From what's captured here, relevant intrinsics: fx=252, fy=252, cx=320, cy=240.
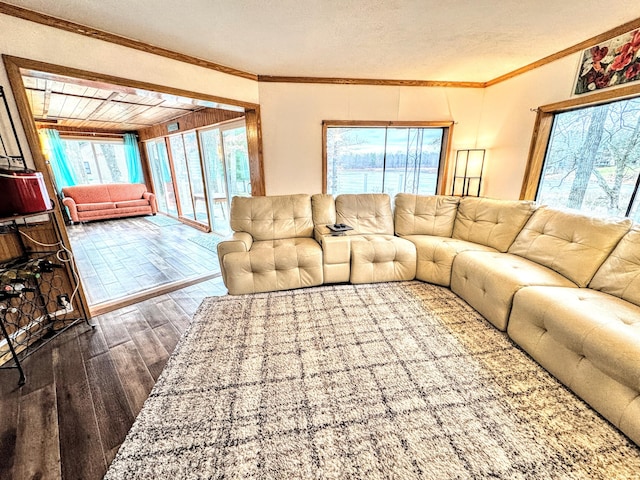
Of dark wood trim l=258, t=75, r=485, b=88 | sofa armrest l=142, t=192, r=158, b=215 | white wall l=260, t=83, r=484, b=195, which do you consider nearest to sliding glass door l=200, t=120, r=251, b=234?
white wall l=260, t=83, r=484, b=195

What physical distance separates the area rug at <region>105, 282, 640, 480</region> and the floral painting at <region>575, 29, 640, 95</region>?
2.44m

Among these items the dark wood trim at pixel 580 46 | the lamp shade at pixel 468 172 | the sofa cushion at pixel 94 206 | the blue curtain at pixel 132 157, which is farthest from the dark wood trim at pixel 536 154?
the blue curtain at pixel 132 157

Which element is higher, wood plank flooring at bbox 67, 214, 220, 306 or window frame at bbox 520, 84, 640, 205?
window frame at bbox 520, 84, 640, 205

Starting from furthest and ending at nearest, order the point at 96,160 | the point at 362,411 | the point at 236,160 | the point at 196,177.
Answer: the point at 96,160 < the point at 196,177 < the point at 236,160 < the point at 362,411

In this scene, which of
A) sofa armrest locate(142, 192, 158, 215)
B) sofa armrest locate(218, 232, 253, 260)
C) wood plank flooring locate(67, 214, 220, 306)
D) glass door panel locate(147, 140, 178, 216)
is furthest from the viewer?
sofa armrest locate(142, 192, 158, 215)

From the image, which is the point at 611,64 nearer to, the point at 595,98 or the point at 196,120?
the point at 595,98

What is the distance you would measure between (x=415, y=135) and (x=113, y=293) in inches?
169

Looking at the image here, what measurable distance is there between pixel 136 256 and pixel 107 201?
364cm

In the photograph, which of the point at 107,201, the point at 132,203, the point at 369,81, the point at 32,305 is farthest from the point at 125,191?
the point at 369,81

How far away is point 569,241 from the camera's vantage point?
74.2 inches

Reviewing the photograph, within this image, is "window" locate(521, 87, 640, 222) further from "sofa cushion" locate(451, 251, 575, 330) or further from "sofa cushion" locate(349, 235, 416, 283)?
"sofa cushion" locate(349, 235, 416, 283)

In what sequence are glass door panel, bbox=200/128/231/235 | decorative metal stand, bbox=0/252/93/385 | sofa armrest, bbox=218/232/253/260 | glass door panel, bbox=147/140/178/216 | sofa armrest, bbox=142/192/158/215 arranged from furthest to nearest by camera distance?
sofa armrest, bbox=142/192/158/215
glass door panel, bbox=147/140/178/216
glass door panel, bbox=200/128/231/235
sofa armrest, bbox=218/232/253/260
decorative metal stand, bbox=0/252/93/385

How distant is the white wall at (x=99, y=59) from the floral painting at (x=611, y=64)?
11.6 feet

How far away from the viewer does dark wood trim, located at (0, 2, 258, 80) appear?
5.57 feet
